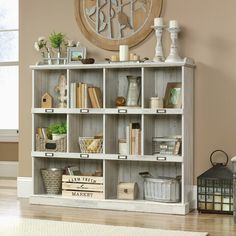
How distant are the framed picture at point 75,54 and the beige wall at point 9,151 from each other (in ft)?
7.49

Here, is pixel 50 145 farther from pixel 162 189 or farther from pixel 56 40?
pixel 162 189

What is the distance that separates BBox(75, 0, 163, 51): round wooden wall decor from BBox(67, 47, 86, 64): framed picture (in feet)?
0.52

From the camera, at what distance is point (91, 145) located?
5617 mm

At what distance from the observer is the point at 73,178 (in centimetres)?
570

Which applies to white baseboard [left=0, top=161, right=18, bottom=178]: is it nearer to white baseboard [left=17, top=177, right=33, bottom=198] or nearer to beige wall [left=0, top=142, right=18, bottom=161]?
beige wall [left=0, top=142, right=18, bottom=161]

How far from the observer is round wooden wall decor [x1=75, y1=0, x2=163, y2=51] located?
18.6 ft

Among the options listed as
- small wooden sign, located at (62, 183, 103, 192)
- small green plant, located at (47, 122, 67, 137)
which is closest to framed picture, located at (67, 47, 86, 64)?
small green plant, located at (47, 122, 67, 137)

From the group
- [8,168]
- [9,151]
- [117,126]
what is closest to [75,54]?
[117,126]

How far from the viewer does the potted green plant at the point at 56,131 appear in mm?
5750

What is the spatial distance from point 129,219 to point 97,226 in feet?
1.44

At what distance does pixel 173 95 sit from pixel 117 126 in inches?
26.0

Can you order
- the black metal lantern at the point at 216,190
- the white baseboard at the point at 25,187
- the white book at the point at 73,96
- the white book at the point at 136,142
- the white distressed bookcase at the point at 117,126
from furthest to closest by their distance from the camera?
the white baseboard at the point at 25,187 < the white book at the point at 73,96 < the white book at the point at 136,142 < the white distressed bookcase at the point at 117,126 < the black metal lantern at the point at 216,190

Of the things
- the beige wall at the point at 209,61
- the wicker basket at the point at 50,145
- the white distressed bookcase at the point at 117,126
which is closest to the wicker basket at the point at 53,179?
the white distressed bookcase at the point at 117,126

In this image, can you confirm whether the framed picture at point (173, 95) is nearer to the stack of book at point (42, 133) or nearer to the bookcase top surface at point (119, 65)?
the bookcase top surface at point (119, 65)
